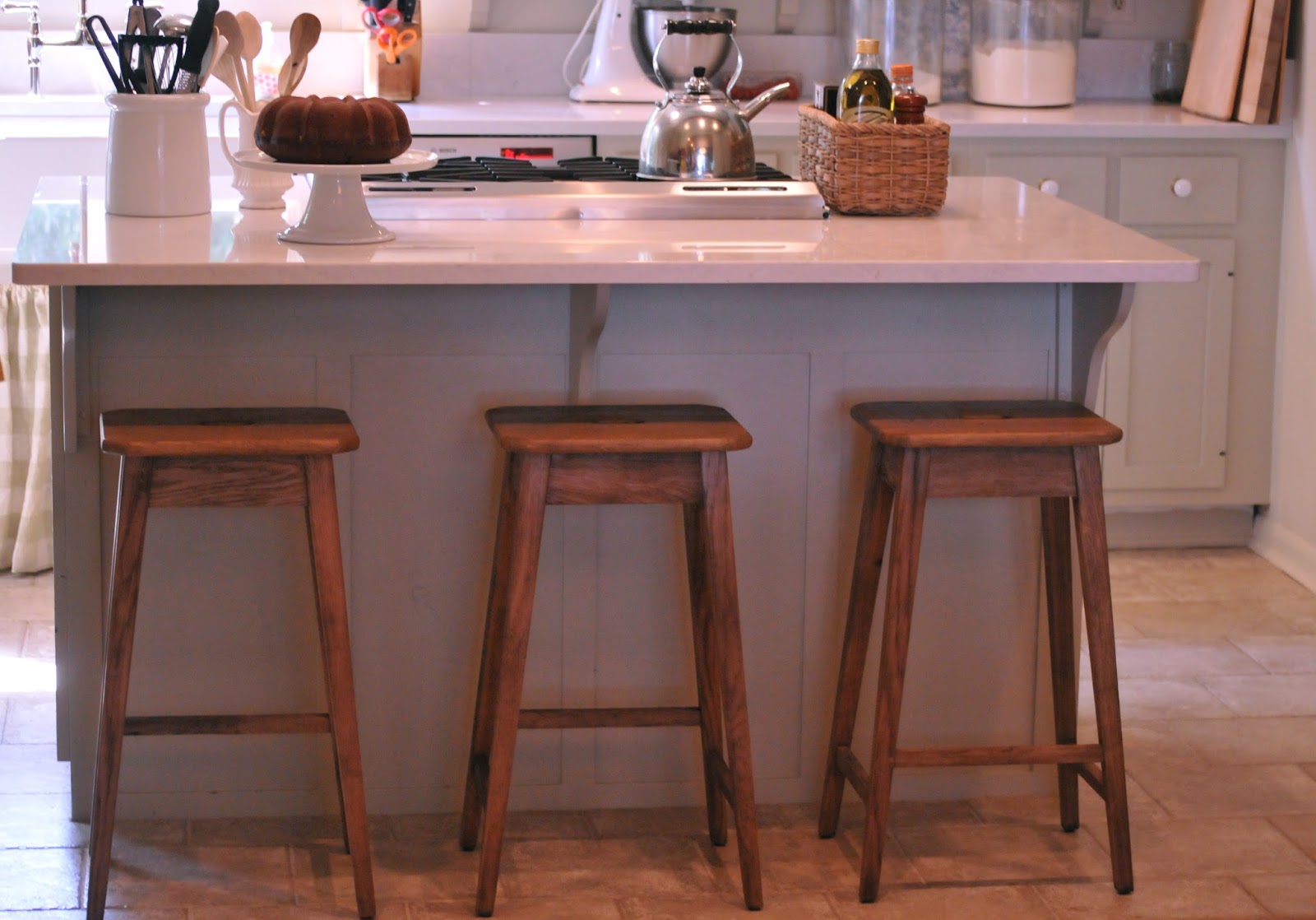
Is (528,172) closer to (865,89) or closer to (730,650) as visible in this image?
(865,89)

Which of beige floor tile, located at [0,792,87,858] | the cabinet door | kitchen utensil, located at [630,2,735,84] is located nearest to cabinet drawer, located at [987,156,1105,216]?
the cabinet door

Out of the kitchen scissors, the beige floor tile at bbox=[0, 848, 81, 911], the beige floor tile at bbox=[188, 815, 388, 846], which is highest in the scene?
the kitchen scissors

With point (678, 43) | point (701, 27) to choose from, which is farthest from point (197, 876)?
point (678, 43)

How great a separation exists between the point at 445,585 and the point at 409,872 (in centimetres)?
42

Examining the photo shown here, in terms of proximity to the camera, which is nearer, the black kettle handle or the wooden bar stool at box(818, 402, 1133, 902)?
the wooden bar stool at box(818, 402, 1133, 902)

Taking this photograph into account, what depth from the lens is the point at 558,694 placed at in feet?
8.91

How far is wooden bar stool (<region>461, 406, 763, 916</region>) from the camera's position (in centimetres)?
233

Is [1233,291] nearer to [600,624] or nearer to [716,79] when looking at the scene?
[716,79]

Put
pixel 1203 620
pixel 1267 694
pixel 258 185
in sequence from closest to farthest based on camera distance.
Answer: pixel 258 185 → pixel 1267 694 → pixel 1203 620

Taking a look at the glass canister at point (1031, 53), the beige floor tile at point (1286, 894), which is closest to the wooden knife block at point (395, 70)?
the glass canister at point (1031, 53)

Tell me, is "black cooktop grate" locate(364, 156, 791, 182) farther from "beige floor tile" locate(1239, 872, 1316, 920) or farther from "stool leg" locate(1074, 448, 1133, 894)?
"beige floor tile" locate(1239, 872, 1316, 920)

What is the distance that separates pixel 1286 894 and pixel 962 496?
0.77 m

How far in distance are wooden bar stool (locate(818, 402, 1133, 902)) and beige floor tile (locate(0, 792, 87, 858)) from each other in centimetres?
118

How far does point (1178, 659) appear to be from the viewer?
3.54 meters
